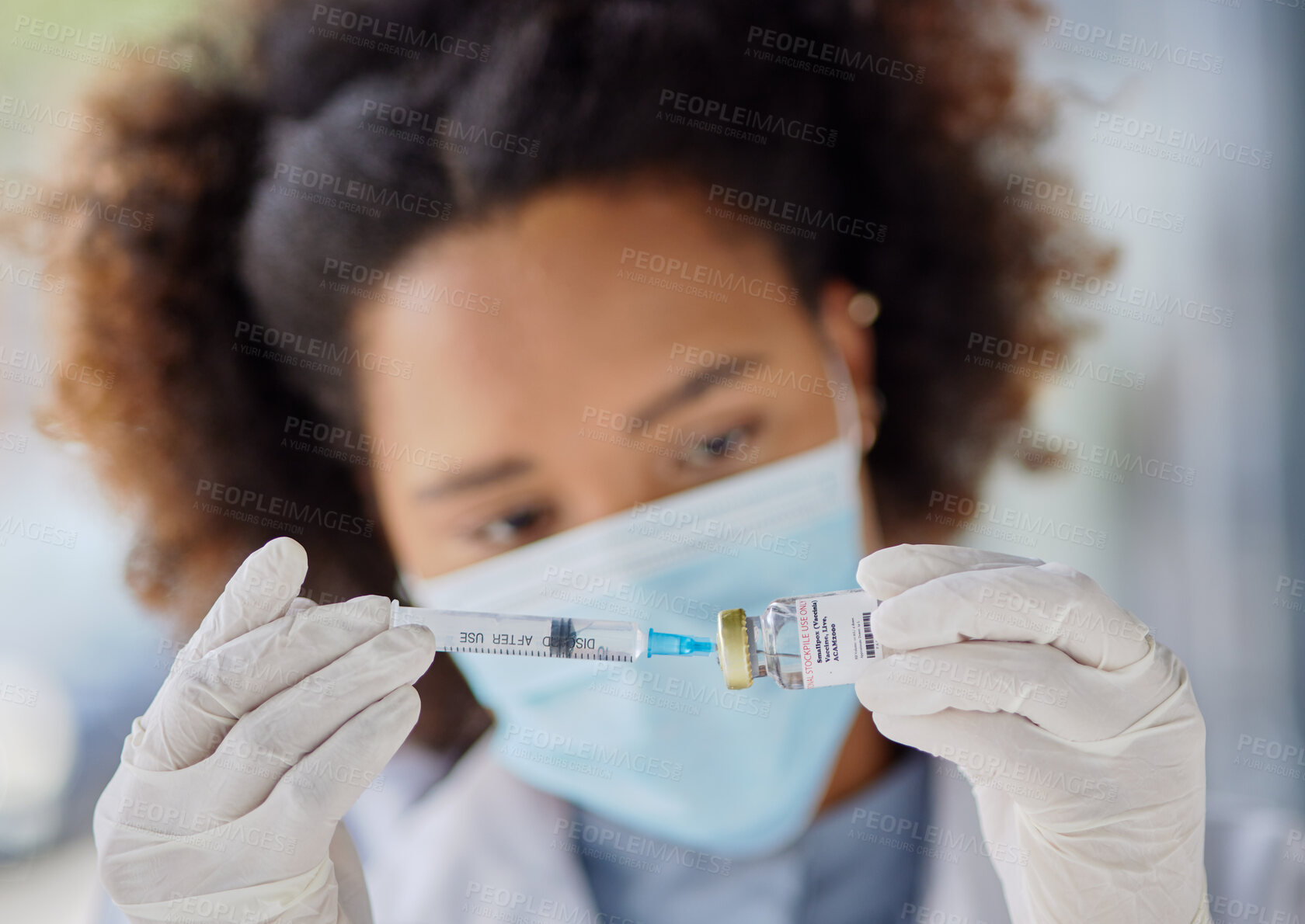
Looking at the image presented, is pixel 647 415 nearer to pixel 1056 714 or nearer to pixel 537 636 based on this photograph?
pixel 537 636

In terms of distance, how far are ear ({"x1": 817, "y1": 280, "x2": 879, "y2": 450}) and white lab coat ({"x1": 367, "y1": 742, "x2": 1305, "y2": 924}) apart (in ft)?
2.03

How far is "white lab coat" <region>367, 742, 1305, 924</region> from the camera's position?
1312mm

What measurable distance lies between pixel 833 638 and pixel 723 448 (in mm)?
468

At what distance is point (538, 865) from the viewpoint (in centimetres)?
146

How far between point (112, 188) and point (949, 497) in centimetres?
155

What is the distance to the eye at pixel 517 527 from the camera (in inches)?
50.9

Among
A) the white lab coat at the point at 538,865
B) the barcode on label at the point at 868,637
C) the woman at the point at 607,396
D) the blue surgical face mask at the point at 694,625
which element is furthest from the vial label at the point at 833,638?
the white lab coat at the point at 538,865

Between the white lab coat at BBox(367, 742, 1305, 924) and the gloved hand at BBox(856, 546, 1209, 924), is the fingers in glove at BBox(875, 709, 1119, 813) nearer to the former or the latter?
the gloved hand at BBox(856, 546, 1209, 924)

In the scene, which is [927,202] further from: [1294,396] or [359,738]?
[359,738]

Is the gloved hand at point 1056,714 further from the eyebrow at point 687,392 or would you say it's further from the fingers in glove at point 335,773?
the fingers in glove at point 335,773

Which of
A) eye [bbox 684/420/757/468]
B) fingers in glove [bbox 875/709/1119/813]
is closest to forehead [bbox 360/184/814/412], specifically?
eye [bbox 684/420/757/468]

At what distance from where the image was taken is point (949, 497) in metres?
1.60

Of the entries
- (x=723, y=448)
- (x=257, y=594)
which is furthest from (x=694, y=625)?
(x=257, y=594)

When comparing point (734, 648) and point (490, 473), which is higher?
point (734, 648)
